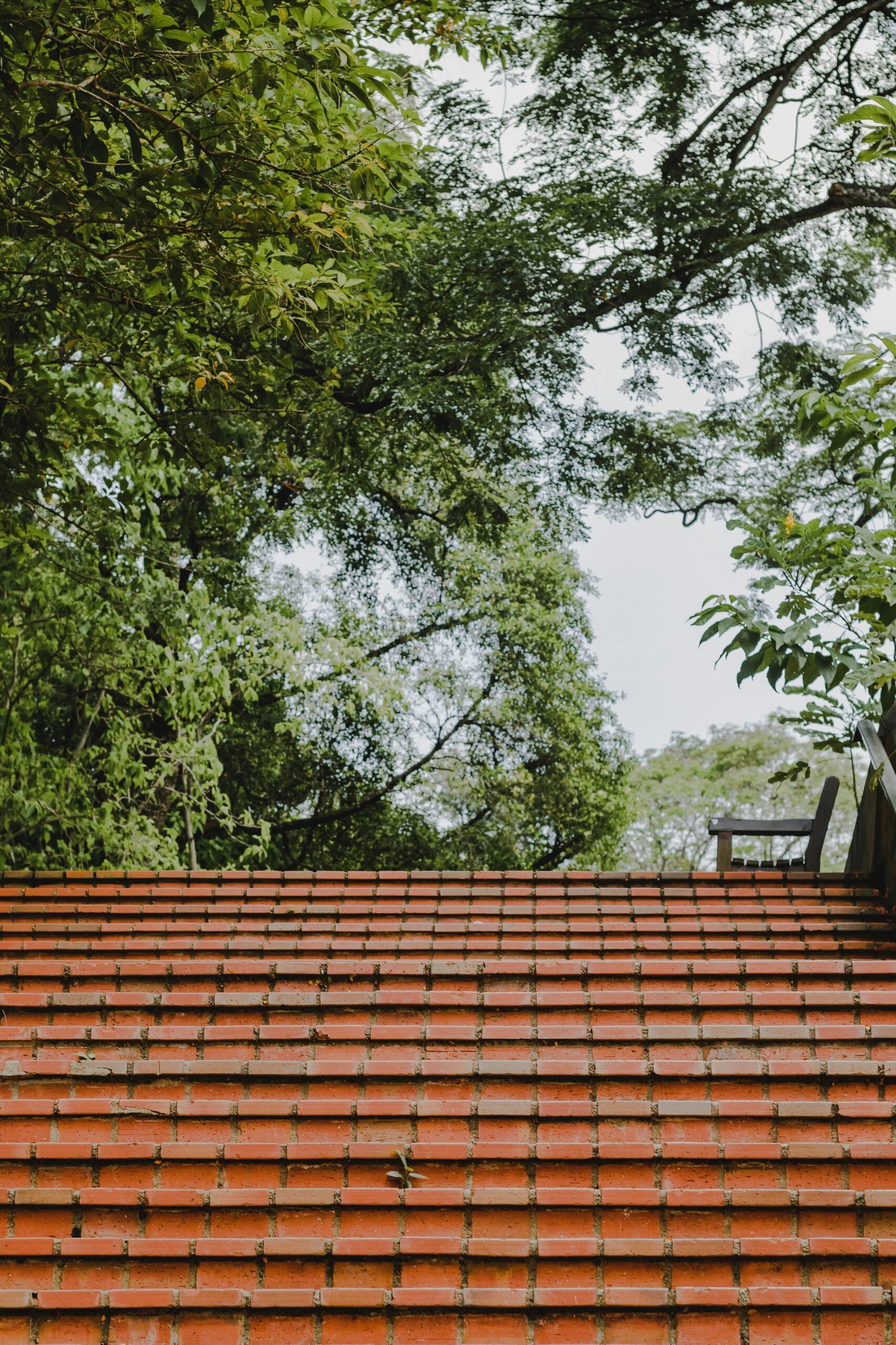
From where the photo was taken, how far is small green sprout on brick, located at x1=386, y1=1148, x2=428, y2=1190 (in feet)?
11.5

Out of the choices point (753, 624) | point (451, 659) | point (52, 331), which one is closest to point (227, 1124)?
point (753, 624)

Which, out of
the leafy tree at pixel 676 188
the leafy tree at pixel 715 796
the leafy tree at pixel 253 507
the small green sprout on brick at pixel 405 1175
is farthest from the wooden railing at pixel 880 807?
the leafy tree at pixel 715 796

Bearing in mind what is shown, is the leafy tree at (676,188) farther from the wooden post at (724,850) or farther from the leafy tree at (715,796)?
the leafy tree at (715,796)

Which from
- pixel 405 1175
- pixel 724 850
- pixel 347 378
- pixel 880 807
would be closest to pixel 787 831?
pixel 724 850

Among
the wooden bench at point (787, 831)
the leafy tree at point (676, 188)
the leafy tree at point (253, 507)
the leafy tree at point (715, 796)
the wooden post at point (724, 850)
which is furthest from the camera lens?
the leafy tree at point (715, 796)

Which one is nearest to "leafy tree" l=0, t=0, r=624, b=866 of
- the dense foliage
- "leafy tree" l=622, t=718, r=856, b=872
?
the dense foliage

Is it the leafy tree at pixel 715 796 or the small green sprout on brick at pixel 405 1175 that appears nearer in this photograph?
the small green sprout on brick at pixel 405 1175

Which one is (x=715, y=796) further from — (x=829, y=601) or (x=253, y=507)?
(x=829, y=601)

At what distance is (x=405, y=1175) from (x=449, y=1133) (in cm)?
22

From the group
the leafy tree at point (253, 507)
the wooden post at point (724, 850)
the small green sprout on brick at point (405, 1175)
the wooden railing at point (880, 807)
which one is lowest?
the small green sprout on brick at point (405, 1175)

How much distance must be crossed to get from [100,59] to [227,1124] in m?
4.03

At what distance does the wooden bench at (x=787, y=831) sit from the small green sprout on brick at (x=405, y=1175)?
123 inches

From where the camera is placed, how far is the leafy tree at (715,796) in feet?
87.4

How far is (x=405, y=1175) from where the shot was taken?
3.53m
